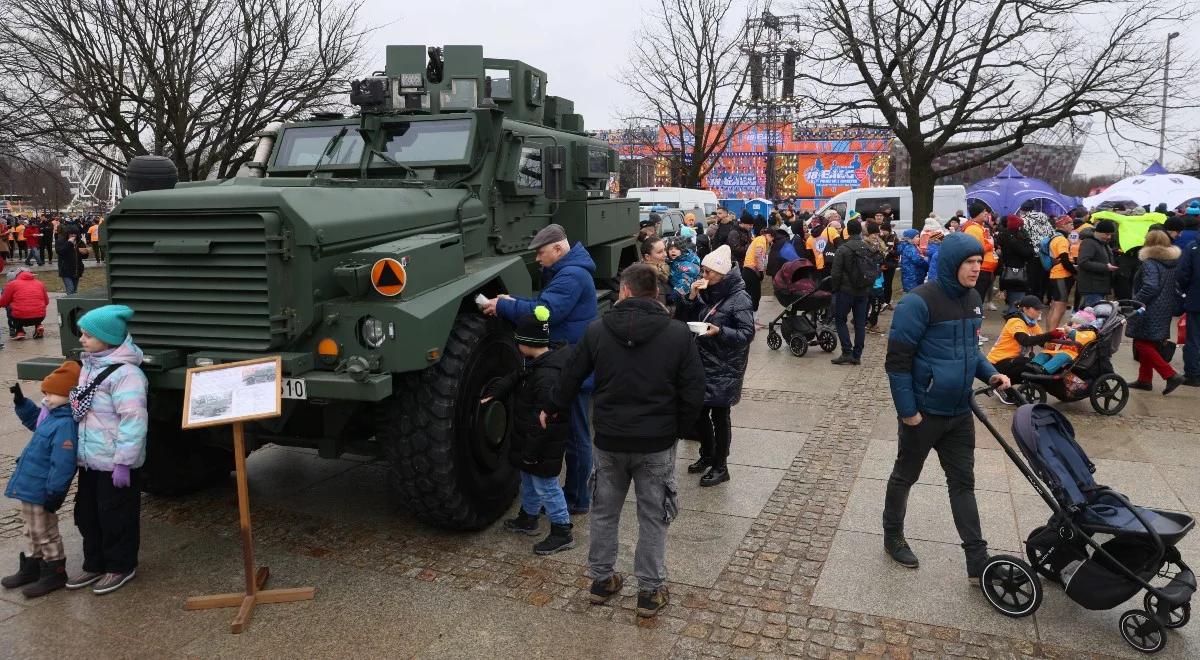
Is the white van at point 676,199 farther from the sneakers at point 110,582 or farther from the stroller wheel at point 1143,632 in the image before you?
the stroller wheel at point 1143,632

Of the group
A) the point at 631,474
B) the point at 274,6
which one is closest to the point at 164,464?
the point at 631,474

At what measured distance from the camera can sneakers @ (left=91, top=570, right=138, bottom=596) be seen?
4.63 metres

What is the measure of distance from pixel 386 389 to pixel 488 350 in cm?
116

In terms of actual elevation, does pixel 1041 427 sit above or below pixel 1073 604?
above

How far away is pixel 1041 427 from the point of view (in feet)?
14.6

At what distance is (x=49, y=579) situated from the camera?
466 cm

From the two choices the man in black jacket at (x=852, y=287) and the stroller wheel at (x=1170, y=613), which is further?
the man in black jacket at (x=852, y=287)

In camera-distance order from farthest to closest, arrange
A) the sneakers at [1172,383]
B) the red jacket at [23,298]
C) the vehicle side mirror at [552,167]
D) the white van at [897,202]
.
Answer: the white van at [897,202]
the red jacket at [23,298]
the sneakers at [1172,383]
the vehicle side mirror at [552,167]

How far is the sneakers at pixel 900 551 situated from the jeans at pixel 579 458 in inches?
72.7

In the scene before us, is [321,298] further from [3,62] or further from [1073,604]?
[3,62]

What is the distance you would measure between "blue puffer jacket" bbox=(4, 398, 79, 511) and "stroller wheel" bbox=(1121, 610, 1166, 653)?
17.5ft

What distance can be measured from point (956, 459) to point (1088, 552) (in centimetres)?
75

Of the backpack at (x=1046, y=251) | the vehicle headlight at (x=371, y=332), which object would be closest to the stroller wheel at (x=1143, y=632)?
the vehicle headlight at (x=371, y=332)

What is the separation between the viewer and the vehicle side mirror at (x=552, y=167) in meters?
6.73
